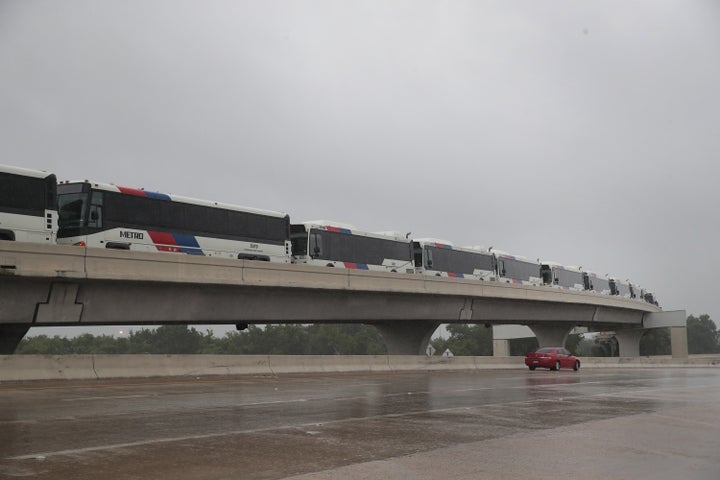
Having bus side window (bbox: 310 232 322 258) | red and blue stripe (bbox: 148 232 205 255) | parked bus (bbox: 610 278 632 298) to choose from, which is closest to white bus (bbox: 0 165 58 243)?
red and blue stripe (bbox: 148 232 205 255)

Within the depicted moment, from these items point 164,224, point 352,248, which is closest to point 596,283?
point 352,248

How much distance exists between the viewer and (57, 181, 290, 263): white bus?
27.8 meters

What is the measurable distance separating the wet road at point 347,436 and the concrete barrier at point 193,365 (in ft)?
11.9

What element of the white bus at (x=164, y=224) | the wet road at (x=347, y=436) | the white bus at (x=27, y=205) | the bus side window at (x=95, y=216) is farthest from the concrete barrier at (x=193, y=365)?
the bus side window at (x=95, y=216)

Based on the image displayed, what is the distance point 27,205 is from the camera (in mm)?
25406

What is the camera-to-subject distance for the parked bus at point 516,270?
182 feet

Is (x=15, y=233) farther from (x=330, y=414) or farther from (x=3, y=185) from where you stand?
(x=330, y=414)

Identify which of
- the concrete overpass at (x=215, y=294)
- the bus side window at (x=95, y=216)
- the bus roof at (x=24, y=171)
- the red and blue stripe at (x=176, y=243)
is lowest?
the concrete overpass at (x=215, y=294)

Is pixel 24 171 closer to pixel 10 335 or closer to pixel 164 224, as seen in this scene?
pixel 164 224

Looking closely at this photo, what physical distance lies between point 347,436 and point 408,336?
44111mm

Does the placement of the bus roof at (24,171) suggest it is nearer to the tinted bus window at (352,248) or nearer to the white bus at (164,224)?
the white bus at (164,224)

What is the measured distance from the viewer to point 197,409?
1295 cm

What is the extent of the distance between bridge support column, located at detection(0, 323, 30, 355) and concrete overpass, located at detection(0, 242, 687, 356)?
0.04 metres

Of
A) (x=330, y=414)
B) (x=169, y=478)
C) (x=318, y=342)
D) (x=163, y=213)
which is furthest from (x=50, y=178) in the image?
(x=318, y=342)
